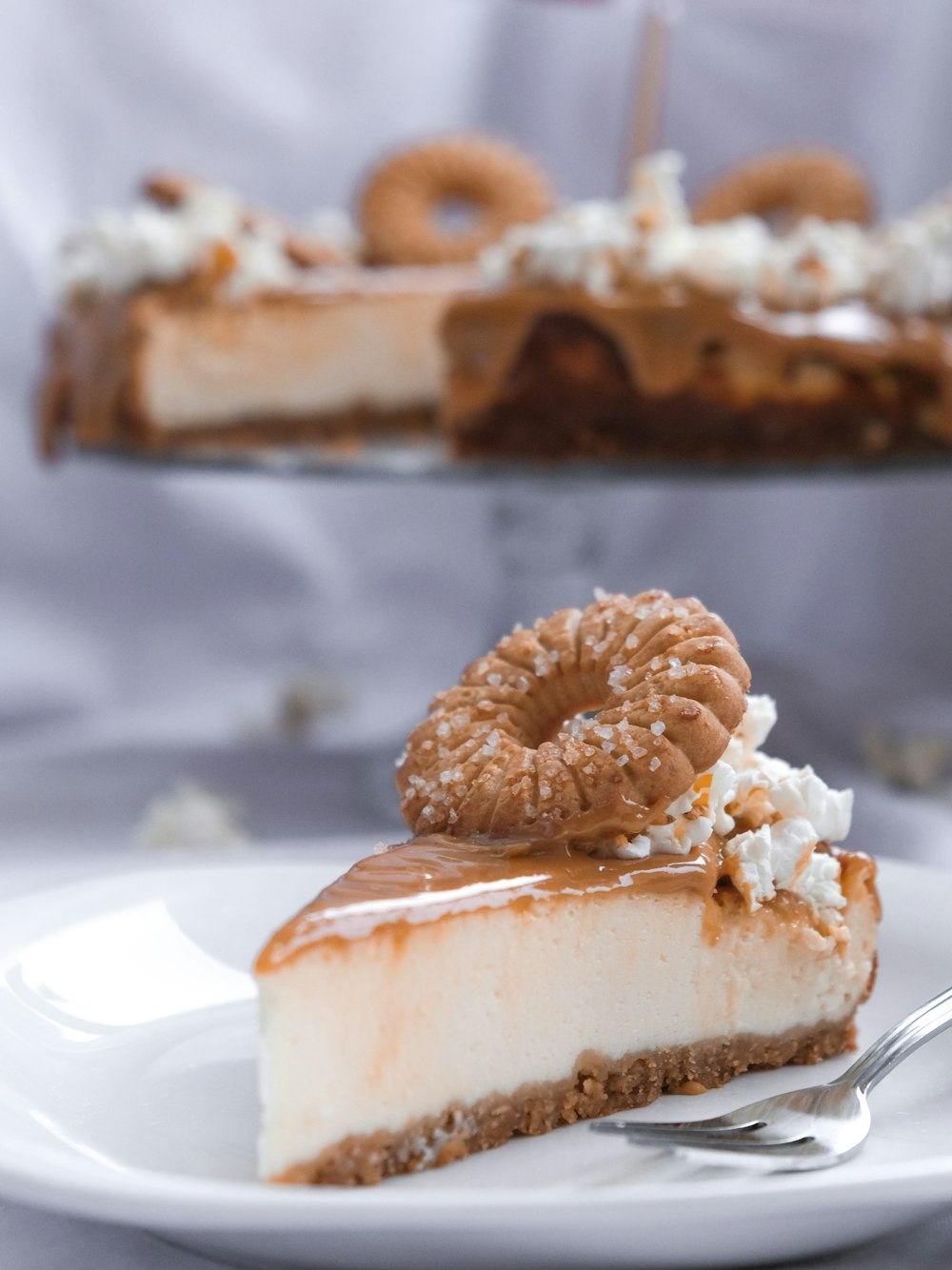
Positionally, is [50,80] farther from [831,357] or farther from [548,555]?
[831,357]

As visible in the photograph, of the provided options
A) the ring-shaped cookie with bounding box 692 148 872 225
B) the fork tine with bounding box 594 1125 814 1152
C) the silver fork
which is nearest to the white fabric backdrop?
the ring-shaped cookie with bounding box 692 148 872 225

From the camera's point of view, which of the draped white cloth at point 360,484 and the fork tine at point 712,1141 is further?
the draped white cloth at point 360,484

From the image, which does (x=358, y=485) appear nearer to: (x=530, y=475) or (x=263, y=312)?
(x=263, y=312)

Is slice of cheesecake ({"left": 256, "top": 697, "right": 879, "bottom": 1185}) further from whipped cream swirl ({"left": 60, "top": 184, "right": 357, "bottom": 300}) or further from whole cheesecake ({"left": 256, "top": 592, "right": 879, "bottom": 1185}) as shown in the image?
whipped cream swirl ({"left": 60, "top": 184, "right": 357, "bottom": 300})

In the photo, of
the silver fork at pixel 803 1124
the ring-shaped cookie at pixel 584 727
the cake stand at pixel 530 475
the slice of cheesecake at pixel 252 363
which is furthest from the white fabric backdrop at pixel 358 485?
the silver fork at pixel 803 1124

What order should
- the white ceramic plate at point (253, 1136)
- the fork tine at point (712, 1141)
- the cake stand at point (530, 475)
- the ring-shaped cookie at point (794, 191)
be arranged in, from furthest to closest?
the ring-shaped cookie at point (794, 191) → the cake stand at point (530, 475) → the fork tine at point (712, 1141) → the white ceramic plate at point (253, 1136)

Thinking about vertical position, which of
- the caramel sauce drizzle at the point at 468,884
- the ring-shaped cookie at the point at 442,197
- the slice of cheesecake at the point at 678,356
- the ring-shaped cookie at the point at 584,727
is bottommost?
the caramel sauce drizzle at the point at 468,884

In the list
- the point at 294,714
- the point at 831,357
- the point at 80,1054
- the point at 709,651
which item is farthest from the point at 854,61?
the point at 80,1054

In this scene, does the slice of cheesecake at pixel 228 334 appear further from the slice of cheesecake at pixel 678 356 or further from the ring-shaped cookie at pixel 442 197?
the slice of cheesecake at pixel 678 356
